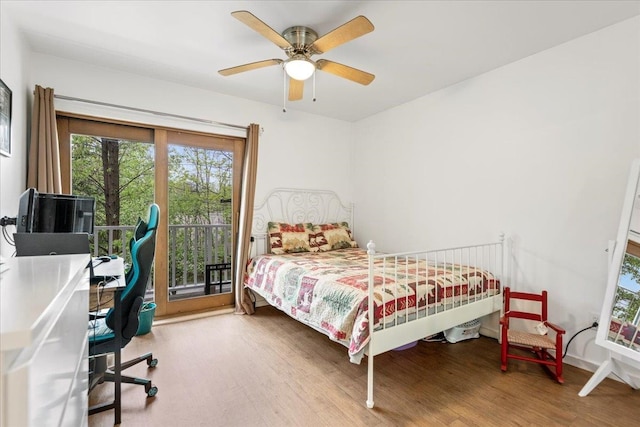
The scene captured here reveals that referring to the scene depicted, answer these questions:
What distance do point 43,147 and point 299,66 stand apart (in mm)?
2166

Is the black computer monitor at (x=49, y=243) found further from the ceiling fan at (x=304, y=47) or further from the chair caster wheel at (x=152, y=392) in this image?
the ceiling fan at (x=304, y=47)

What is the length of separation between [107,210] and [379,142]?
3.34 m

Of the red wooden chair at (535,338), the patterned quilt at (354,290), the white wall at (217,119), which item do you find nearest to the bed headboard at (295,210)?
the white wall at (217,119)

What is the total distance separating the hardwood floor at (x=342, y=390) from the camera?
1741mm

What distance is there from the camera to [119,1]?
1969 mm

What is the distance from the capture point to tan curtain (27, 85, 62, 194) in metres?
2.41

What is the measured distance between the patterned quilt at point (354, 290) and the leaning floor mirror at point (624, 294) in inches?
31.4

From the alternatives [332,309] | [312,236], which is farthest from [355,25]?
[312,236]

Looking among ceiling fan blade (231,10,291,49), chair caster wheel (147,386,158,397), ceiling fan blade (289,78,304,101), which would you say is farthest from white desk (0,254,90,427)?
ceiling fan blade (289,78,304,101)

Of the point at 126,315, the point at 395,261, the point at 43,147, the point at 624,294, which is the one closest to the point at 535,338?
the point at 624,294

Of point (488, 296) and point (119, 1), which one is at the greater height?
point (119, 1)

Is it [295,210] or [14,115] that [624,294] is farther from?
[14,115]

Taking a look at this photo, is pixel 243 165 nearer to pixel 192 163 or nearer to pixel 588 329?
pixel 192 163

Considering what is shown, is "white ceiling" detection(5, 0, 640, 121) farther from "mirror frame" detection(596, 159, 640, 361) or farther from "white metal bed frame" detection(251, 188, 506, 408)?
"white metal bed frame" detection(251, 188, 506, 408)
